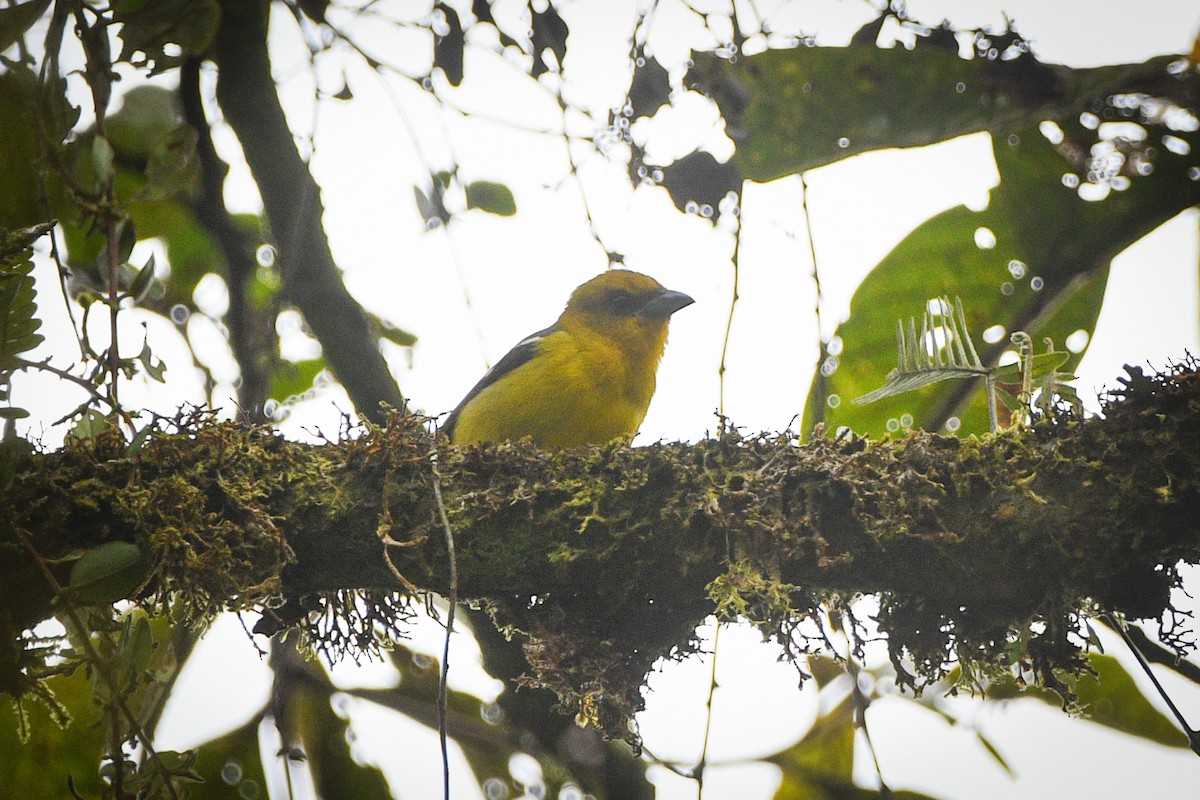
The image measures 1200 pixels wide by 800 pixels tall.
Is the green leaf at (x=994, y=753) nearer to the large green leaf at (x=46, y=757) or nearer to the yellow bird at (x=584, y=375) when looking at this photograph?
the yellow bird at (x=584, y=375)

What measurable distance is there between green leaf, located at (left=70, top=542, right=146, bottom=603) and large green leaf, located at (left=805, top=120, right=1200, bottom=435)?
7.41 feet

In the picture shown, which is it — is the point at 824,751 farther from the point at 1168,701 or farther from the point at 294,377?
the point at 294,377

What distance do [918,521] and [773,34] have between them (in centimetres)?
207

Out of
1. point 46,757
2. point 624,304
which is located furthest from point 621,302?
point 46,757

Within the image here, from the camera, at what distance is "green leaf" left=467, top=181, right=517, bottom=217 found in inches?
166

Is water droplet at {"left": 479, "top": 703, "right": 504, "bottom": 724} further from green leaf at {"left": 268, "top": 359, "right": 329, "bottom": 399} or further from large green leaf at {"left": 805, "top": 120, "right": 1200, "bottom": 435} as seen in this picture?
green leaf at {"left": 268, "top": 359, "right": 329, "bottom": 399}

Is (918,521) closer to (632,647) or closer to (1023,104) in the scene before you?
(632,647)

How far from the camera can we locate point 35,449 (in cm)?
237

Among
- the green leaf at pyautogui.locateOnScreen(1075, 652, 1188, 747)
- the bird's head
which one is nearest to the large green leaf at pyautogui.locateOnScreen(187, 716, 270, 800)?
the bird's head

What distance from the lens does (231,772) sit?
129 inches

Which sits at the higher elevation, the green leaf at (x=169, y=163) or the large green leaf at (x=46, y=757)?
the green leaf at (x=169, y=163)

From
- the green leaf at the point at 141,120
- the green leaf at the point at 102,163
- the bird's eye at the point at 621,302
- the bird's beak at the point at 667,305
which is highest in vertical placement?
the green leaf at the point at 141,120

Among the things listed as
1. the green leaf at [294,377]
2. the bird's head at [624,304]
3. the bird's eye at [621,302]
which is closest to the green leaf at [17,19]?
the green leaf at [294,377]

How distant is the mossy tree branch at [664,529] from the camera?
219 centimetres
